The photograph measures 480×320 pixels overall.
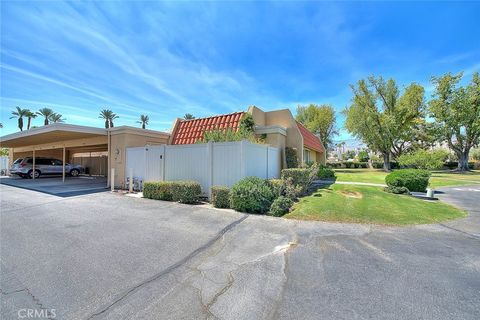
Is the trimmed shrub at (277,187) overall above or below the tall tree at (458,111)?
below

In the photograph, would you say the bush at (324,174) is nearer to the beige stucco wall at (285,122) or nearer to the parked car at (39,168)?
the beige stucco wall at (285,122)

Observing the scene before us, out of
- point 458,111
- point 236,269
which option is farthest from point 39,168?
point 458,111

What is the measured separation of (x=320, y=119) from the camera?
38.0 meters

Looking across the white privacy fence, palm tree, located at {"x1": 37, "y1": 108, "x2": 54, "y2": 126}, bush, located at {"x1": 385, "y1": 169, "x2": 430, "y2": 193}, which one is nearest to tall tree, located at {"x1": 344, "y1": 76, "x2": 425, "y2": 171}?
bush, located at {"x1": 385, "y1": 169, "x2": 430, "y2": 193}

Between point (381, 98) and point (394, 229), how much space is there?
34676 mm

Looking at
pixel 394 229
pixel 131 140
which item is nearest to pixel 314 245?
pixel 394 229

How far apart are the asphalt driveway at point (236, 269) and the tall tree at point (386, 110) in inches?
1220

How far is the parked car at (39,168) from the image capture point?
61.6ft

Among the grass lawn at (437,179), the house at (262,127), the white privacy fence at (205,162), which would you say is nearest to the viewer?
the white privacy fence at (205,162)

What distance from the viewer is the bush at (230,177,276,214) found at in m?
7.37

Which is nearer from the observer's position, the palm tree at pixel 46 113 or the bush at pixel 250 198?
the bush at pixel 250 198

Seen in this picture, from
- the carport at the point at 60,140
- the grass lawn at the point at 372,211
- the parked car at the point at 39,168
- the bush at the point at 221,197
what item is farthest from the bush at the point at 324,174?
the parked car at the point at 39,168

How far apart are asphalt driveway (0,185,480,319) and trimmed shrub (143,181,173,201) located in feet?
9.58

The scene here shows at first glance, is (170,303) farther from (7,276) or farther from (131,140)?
(131,140)
